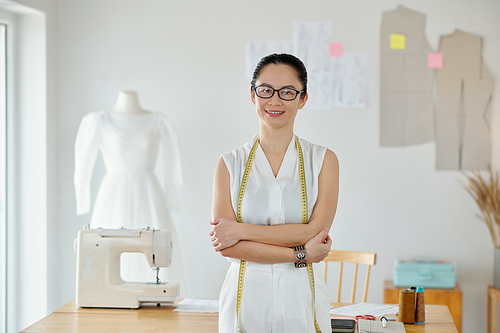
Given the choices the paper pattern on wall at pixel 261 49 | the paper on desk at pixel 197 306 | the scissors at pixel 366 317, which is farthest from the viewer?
the paper pattern on wall at pixel 261 49

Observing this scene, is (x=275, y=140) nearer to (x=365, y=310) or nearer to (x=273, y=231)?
(x=273, y=231)

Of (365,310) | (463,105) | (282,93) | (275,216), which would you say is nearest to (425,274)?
(463,105)

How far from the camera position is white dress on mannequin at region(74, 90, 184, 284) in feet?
10.8

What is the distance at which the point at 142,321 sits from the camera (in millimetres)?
2084

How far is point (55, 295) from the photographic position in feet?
12.9

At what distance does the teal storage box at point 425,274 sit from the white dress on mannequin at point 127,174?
1.40 metres

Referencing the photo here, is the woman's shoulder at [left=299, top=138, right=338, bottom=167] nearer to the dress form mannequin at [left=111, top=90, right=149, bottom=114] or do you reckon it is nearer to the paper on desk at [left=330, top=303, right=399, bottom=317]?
the paper on desk at [left=330, top=303, right=399, bottom=317]

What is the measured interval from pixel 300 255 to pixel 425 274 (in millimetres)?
2035

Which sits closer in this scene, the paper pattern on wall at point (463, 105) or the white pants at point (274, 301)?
the white pants at point (274, 301)

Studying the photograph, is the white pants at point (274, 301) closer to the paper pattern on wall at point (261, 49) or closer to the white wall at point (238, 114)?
the white wall at point (238, 114)

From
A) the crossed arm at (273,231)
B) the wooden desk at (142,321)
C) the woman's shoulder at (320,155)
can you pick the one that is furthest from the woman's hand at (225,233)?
the wooden desk at (142,321)

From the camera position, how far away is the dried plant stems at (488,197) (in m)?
3.54

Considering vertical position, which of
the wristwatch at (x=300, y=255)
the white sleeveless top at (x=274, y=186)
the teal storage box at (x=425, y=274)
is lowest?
the teal storage box at (x=425, y=274)

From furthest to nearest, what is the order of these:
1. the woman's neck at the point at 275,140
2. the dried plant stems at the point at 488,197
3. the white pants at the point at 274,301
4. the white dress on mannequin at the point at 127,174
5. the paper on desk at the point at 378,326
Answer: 1. the dried plant stems at the point at 488,197
2. the white dress on mannequin at the point at 127,174
3. the paper on desk at the point at 378,326
4. the woman's neck at the point at 275,140
5. the white pants at the point at 274,301
